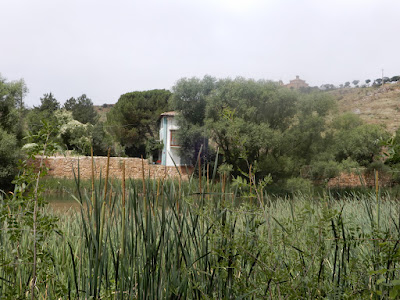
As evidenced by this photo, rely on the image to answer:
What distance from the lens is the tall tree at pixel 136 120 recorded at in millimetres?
27828

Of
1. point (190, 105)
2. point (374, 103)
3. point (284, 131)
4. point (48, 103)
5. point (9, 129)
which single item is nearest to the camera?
point (9, 129)

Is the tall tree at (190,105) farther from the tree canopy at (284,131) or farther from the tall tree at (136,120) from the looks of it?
the tall tree at (136,120)

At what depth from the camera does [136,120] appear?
29156 millimetres

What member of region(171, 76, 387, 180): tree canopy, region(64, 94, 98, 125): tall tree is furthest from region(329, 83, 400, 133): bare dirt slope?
region(64, 94, 98, 125): tall tree

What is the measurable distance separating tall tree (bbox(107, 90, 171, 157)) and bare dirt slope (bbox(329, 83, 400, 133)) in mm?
17535

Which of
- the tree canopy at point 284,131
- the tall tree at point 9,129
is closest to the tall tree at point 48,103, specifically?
the tall tree at point 9,129

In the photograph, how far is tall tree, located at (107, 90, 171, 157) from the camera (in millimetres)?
27828

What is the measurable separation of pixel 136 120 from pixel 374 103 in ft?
78.8

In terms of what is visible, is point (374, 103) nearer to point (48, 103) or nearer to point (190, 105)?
point (190, 105)

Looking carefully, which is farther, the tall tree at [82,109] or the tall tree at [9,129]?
the tall tree at [82,109]

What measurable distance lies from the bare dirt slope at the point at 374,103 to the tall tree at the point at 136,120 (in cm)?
1754

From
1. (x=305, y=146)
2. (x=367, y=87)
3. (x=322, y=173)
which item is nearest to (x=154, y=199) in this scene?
(x=322, y=173)

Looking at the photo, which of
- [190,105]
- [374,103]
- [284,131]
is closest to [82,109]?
[190,105]

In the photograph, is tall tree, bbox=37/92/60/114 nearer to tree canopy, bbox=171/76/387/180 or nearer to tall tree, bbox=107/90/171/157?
tall tree, bbox=107/90/171/157
